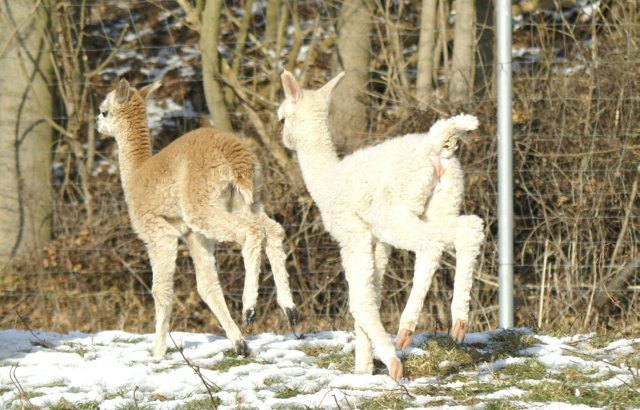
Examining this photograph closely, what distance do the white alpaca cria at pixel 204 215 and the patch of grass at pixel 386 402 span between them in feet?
5.02

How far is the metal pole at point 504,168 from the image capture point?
7.21 meters

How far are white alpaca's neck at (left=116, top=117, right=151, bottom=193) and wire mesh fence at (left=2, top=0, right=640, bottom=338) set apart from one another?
1.91m

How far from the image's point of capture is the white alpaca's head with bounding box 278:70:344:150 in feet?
19.0

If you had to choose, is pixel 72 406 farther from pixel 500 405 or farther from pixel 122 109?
pixel 122 109

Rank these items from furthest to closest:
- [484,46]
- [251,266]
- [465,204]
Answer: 1. [484,46]
2. [465,204]
3. [251,266]

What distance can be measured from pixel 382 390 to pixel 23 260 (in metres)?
5.94

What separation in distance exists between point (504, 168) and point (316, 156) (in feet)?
6.58

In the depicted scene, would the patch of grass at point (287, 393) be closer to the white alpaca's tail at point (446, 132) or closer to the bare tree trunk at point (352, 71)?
the white alpaca's tail at point (446, 132)

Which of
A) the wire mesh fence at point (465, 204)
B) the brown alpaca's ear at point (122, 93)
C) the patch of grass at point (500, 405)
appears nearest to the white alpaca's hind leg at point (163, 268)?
the brown alpaca's ear at point (122, 93)

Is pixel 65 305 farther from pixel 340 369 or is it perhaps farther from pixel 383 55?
pixel 340 369

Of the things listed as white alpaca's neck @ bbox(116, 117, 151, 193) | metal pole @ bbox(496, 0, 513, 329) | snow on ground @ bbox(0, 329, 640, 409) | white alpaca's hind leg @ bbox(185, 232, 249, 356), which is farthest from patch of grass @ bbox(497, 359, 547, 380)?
white alpaca's neck @ bbox(116, 117, 151, 193)

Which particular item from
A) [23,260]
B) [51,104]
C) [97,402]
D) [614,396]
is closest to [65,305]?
[23,260]

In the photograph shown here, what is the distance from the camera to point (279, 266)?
633cm

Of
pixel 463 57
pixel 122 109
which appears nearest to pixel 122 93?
pixel 122 109
